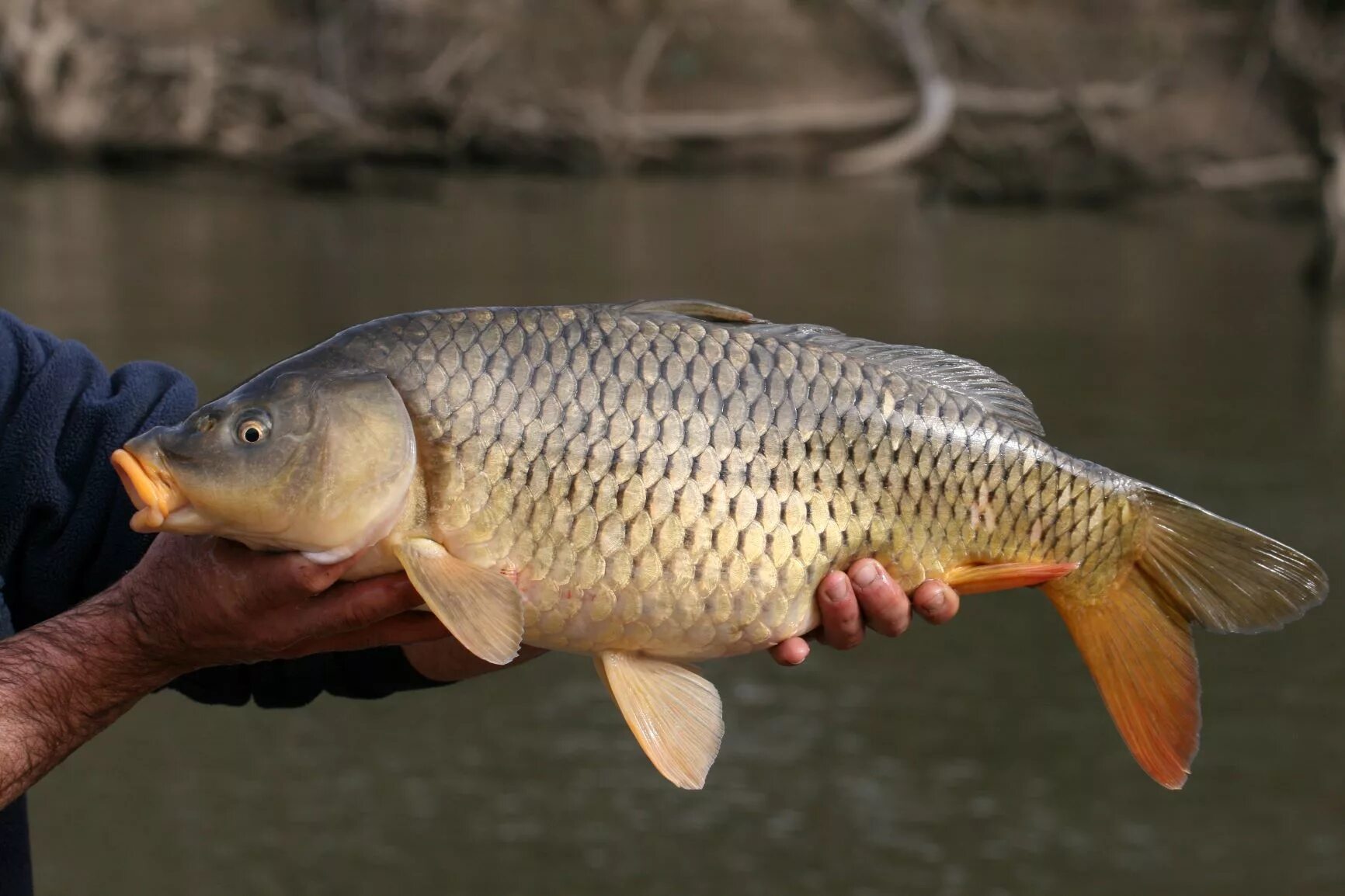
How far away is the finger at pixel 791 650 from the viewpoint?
1633mm

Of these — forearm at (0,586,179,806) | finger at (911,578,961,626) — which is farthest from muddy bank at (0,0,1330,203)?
finger at (911,578,961,626)

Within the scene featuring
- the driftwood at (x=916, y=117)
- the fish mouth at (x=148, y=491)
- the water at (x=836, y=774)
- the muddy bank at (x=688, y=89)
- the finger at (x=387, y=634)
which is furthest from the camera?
the driftwood at (x=916, y=117)

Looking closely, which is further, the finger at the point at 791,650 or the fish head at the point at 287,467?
the finger at the point at 791,650

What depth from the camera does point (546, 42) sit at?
1555 cm

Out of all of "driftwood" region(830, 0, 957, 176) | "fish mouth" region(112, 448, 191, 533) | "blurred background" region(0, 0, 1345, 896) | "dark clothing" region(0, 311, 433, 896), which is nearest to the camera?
"fish mouth" region(112, 448, 191, 533)

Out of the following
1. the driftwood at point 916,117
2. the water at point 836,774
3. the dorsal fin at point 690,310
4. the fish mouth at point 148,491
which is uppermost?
the dorsal fin at point 690,310

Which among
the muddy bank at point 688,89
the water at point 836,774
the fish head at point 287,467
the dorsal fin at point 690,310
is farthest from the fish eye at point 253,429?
the muddy bank at point 688,89

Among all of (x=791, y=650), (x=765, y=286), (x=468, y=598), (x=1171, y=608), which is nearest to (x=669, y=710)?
(x=791, y=650)

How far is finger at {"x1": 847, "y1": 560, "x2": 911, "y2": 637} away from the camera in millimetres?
1588

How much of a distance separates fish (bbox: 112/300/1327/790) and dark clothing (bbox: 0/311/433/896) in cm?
37

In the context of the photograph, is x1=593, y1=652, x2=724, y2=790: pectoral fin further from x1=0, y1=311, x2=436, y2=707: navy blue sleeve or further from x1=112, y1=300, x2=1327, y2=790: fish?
x1=0, y1=311, x2=436, y2=707: navy blue sleeve

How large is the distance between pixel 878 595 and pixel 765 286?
807 cm

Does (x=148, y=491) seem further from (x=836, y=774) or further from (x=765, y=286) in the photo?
(x=765, y=286)

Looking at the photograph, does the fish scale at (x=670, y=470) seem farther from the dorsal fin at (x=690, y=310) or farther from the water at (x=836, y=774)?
the water at (x=836, y=774)
